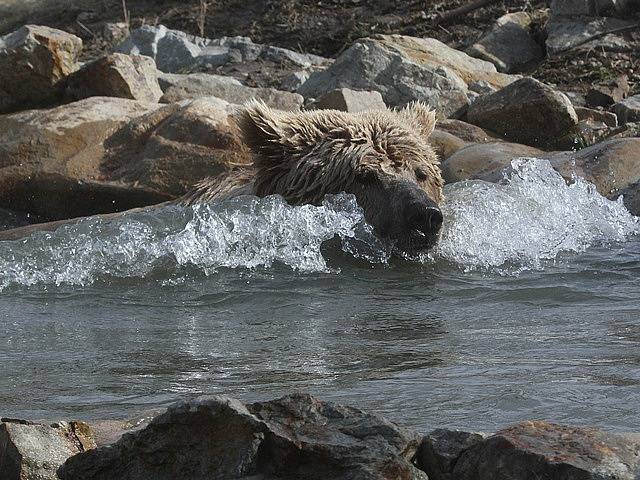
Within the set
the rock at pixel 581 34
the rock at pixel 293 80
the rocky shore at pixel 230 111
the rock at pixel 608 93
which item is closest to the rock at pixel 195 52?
the rocky shore at pixel 230 111

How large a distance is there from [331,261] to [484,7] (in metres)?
9.90

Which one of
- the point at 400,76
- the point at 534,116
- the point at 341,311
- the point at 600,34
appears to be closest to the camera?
the point at 341,311

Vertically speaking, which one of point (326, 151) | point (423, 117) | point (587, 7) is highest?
point (587, 7)

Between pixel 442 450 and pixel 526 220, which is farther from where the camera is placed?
pixel 526 220

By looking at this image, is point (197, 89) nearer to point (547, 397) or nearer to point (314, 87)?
point (314, 87)

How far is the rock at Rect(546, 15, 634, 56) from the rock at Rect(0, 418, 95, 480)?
1255 cm

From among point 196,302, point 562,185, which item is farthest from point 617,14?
point 196,302

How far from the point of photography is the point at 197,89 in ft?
40.5

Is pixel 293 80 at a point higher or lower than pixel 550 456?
higher

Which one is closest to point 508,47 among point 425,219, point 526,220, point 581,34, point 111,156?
point 581,34

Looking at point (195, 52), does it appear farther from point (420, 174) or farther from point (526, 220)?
point (420, 174)

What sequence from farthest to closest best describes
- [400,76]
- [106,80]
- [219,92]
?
1. [400,76]
2. [219,92]
3. [106,80]

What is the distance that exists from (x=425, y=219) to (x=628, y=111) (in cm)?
568

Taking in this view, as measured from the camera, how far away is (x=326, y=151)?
7.41 meters
